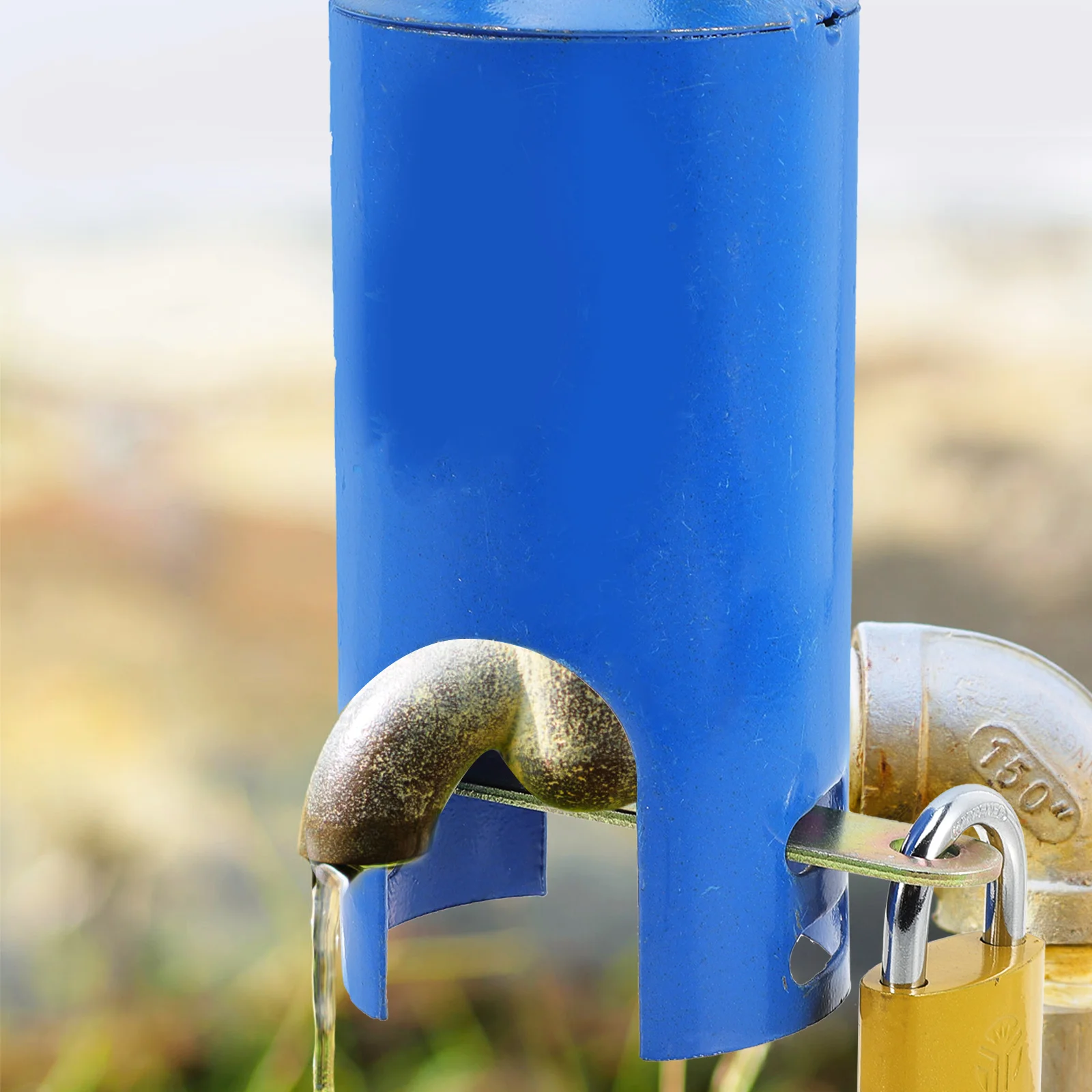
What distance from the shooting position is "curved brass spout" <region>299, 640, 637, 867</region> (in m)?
1.16

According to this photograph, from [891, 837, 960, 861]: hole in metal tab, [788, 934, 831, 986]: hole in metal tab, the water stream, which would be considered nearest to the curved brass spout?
the water stream

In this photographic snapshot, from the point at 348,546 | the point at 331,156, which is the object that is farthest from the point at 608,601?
the point at 331,156

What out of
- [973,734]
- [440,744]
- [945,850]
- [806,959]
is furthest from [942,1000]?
[806,959]

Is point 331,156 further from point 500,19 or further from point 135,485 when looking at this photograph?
point 135,485

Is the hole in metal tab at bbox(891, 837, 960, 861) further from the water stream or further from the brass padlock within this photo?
the water stream

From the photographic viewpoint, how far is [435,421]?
46.2 inches

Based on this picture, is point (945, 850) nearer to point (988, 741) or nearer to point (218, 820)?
point (988, 741)

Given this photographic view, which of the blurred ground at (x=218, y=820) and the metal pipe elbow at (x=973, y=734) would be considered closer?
the metal pipe elbow at (x=973, y=734)

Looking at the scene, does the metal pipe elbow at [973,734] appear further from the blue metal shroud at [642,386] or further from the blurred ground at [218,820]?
the blurred ground at [218,820]

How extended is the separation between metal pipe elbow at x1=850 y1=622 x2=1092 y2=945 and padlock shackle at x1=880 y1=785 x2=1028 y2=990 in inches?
4.2

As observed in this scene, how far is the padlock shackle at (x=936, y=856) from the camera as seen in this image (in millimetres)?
1223

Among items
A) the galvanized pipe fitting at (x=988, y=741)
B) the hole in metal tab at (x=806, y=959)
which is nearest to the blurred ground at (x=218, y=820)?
the hole in metal tab at (x=806, y=959)

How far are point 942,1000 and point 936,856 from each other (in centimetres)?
11

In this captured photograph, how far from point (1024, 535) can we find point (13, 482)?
2.09 metres
